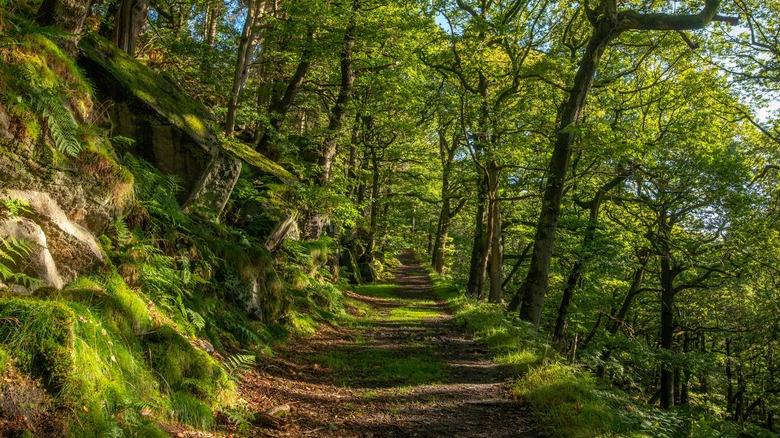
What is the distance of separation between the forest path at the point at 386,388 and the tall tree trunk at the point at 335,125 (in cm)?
371

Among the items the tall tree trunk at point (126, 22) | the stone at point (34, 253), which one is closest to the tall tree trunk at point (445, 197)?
the tall tree trunk at point (126, 22)

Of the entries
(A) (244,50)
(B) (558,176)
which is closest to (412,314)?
(B) (558,176)

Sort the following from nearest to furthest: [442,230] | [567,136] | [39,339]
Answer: [39,339]
[567,136]
[442,230]

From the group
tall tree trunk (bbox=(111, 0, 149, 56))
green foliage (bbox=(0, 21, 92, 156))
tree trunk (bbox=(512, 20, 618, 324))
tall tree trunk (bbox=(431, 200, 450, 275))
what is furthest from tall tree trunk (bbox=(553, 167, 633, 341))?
green foliage (bbox=(0, 21, 92, 156))

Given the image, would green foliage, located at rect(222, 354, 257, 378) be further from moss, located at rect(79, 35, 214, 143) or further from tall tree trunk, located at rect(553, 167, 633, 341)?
tall tree trunk, located at rect(553, 167, 633, 341)

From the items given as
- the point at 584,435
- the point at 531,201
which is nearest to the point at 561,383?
the point at 584,435

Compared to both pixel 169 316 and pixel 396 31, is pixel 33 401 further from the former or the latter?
pixel 396 31

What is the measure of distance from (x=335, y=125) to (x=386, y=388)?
906cm

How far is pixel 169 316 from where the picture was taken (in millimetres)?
5043

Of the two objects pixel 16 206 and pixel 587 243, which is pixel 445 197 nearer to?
pixel 587 243

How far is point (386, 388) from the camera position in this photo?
660cm

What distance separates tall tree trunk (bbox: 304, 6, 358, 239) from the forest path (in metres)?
3.71

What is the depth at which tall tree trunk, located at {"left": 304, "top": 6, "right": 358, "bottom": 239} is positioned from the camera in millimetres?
13090

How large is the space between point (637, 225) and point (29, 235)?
18.4 m
